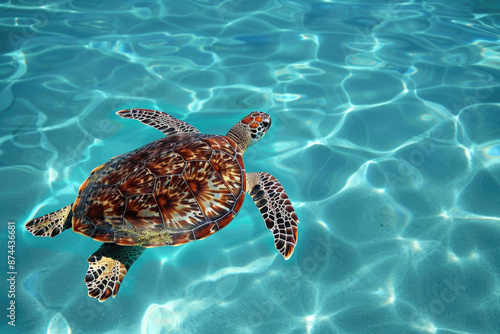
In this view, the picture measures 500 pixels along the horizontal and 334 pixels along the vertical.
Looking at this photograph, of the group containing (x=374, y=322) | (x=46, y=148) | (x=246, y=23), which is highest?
(x=246, y=23)

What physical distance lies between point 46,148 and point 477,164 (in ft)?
15.2

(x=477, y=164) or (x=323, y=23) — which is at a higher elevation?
(x=323, y=23)

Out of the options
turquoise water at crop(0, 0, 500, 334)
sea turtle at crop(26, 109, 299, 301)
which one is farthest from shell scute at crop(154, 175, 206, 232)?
turquoise water at crop(0, 0, 500, 334)

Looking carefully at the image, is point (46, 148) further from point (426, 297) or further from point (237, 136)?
point (426, 297)

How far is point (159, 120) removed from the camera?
377cm

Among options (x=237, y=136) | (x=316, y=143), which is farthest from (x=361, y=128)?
(x=237, y=136)

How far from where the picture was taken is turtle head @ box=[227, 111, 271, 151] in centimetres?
355

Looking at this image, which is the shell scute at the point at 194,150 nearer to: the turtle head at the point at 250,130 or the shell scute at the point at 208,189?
the shell scute at the point at 208,189

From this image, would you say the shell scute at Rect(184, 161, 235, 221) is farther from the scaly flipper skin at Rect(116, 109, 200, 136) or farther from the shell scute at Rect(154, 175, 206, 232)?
the scaly flipper skin at Rect(116, 109, 200, 136)

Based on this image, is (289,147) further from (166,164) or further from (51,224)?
(51,224)

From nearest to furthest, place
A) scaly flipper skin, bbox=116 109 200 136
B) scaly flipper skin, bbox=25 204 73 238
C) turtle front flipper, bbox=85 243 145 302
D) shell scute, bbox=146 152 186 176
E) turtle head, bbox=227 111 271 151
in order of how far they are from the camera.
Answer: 1. turtle front flipper, bbox=85 243 145 302
2. shell scute, bbox=146 152 186 176
3. scaly flipper skin, bbox=25 204 73 238
4. turtle head, bbox=227 111 271 151
5. scaly flipper skin, bbox=116 109 200 136

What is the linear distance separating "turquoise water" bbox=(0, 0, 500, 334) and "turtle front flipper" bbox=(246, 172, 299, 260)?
17 cm

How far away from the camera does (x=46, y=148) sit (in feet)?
12.3

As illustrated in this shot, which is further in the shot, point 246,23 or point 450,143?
point 246,23
